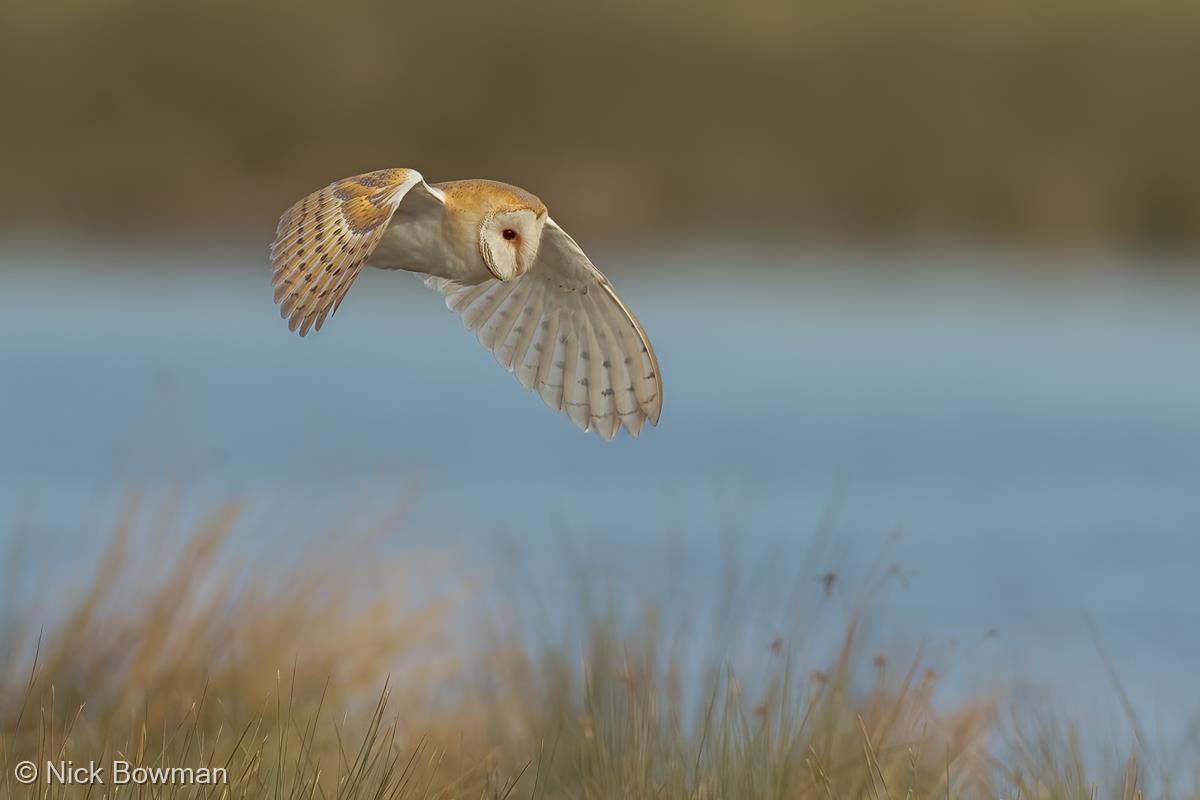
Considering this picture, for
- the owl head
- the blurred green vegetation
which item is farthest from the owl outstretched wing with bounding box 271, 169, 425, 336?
the blurred green vegetation

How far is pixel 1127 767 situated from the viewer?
3438 millimetres

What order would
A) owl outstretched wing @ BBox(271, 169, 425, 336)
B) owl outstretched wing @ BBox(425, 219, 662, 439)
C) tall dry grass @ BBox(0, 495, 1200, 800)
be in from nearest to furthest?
1. owl outstretched wing @ BBox(271, 169, 425, 336)
2. tall dry grass @ BBox(0, 495, 1200, 800)
3. owl outstretched wing @ BBox(425, 219, 662, 439)

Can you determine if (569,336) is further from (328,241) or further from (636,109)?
(636,109)

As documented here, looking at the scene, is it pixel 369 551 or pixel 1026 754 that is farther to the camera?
pixel 369 551

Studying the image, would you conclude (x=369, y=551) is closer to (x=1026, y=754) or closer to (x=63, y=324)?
(x=1026, y=754)

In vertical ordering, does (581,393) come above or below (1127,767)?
above

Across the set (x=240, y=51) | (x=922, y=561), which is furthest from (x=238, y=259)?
(x=922, y=561)

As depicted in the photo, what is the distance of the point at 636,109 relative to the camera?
18.7 m


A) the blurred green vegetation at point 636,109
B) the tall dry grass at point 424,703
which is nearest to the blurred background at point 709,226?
the blurred green vegetation at point 636,109

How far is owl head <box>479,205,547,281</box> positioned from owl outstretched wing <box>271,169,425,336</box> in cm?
21

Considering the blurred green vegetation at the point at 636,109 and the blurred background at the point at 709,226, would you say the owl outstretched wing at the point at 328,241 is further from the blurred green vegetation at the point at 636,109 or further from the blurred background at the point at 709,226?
Answer: the blurred green vegetation at the point at 636,109

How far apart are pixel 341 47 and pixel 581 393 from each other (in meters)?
14.6

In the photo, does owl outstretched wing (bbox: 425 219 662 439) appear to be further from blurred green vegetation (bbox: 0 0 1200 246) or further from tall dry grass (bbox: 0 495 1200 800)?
blurred green vegetation (bbox: 0 0 1200 246)

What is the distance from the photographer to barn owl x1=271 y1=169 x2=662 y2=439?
316 centimetres
